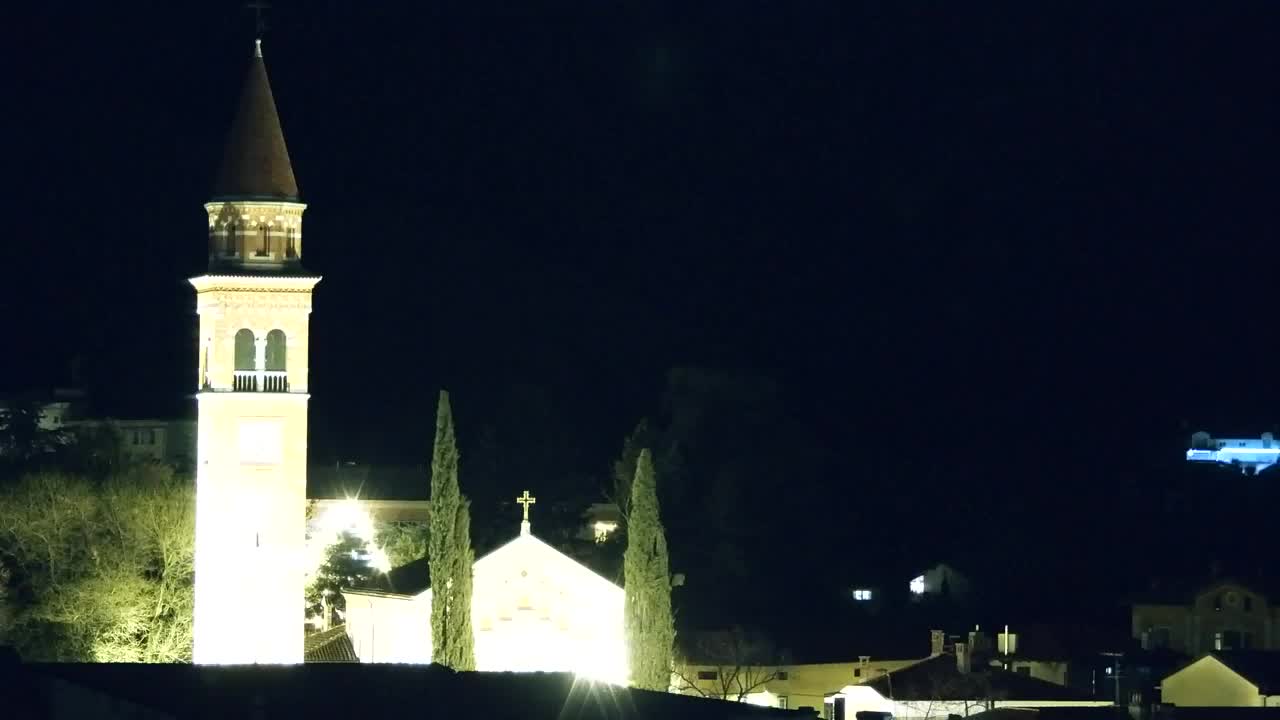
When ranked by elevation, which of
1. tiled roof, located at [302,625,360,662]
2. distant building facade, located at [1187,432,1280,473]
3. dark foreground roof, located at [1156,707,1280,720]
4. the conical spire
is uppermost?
distant building facade, located at [1187,432,1280,473]

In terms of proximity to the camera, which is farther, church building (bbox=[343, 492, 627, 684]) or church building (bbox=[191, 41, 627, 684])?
church building (bbox=[343, 492, 627, 684])

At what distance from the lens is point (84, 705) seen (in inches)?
1622

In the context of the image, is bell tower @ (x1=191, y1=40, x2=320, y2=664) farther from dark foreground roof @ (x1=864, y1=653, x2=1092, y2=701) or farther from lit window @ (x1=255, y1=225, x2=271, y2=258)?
dark foreground roof @ (x1=864, y1=653, x2=1092, y2=701)

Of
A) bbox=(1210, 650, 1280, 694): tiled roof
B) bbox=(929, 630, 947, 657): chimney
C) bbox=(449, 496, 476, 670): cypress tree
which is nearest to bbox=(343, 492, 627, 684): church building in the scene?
bbox=(449, 496, 476, 670): cypress tree

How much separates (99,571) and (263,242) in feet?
31.6

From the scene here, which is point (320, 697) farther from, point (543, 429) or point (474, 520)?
point (543, 429)

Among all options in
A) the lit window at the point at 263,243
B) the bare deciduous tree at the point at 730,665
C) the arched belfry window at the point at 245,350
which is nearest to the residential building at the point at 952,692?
the bare deciduous tree at the point at 730,665

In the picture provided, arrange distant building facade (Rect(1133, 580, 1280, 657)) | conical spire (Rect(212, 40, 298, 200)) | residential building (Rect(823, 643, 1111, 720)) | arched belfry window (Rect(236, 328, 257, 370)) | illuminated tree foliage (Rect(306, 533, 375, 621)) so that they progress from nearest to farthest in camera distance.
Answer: residential building (Rect(823, 643, 1111, 720)) → arched belfry window (Rect(236, 328, 257, 370)) → conical spire (Rect(212, 40, 298, 200)) → illuminated tree foliage (Rect(306, 533, 375, 621)) → distant building facade (Rect(1133, 580, 1280, 657))

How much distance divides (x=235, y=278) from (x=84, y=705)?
95.1 ft

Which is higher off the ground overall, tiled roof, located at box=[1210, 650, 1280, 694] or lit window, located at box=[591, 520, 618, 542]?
lit window, located at box=[591, 520, 618, 542]

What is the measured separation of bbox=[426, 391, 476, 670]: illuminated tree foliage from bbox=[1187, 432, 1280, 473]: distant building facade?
75222mm

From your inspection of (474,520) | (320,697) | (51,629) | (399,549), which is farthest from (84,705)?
(474,520)

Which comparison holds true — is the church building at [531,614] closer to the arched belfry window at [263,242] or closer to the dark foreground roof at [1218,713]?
the arched belfry window at [263,242]

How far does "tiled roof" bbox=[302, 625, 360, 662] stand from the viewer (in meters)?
74.6
